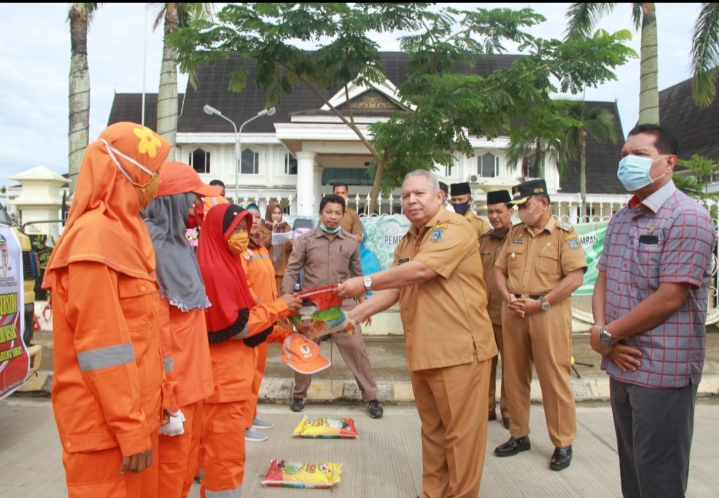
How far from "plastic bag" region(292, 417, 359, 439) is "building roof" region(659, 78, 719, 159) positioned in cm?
2577

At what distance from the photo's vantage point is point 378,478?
4.25 metres

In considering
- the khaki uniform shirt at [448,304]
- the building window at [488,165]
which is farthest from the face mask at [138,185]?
the building window at [488,165]

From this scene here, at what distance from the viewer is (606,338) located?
285 cm

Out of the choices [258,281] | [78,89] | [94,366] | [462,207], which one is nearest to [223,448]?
[94,366]

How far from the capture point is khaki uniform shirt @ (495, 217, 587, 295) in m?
4.62

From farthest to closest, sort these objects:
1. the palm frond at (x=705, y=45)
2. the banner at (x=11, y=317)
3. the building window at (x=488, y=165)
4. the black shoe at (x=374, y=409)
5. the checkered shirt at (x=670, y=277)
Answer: the building window at (x=488, y=165), the palm frond at (x=705, y=45), the black shoe at (x=374, y=409), the banner at (x=11, y=317), the checkered shirt at (x=670, y=277)

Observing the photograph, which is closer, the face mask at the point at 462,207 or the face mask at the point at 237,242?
the face mask at the point at 237,242

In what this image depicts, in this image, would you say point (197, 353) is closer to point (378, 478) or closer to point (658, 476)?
point (378, 478)

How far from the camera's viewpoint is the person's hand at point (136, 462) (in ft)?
7.27

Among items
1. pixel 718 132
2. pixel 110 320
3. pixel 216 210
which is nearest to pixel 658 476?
pixel 110 320

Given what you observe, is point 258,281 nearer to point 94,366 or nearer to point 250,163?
point 94,366

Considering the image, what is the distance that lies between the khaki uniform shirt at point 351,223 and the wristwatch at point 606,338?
5514 mm

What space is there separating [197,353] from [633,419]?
215 cm

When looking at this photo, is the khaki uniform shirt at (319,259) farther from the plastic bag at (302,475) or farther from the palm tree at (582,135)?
the palm tree at (582,135)
